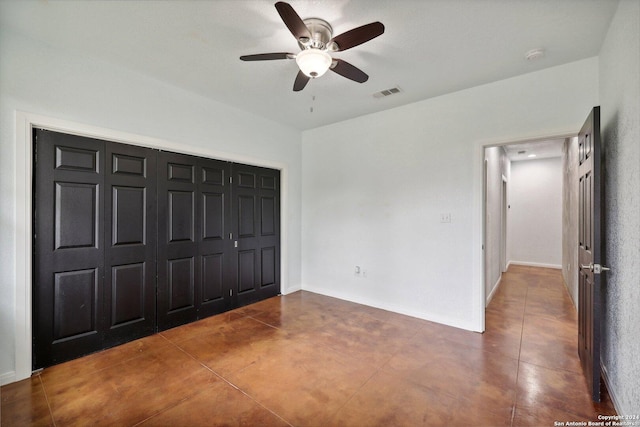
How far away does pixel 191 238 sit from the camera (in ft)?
10.8

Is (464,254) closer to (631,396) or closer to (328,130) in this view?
(631,396)

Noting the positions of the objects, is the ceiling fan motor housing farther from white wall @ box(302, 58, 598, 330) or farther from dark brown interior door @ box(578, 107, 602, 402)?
dark brown interior door @ box(578, 107, 602, 402)

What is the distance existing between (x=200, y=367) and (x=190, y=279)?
1.19 meters

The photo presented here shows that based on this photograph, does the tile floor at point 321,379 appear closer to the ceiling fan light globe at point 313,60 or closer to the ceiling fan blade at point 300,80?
the ceiling fan light globe at point 313,60

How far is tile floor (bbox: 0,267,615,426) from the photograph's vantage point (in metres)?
1.79

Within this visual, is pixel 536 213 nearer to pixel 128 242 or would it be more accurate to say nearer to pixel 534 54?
pixel 534 54

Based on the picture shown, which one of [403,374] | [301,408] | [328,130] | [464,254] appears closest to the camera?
[301,408]

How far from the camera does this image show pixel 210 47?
2.35 metres

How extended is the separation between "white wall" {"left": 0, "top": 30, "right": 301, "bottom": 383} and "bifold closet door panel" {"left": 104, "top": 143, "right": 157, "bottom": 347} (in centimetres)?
31

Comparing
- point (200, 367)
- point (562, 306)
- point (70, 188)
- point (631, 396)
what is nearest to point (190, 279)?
point (200, 367)

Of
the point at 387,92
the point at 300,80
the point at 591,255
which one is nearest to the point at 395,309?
the point at 591,255

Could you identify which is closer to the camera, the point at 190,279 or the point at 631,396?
the point at 631,396

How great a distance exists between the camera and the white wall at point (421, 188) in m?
2.78

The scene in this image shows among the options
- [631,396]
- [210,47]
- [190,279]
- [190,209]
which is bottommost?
[631,396]
